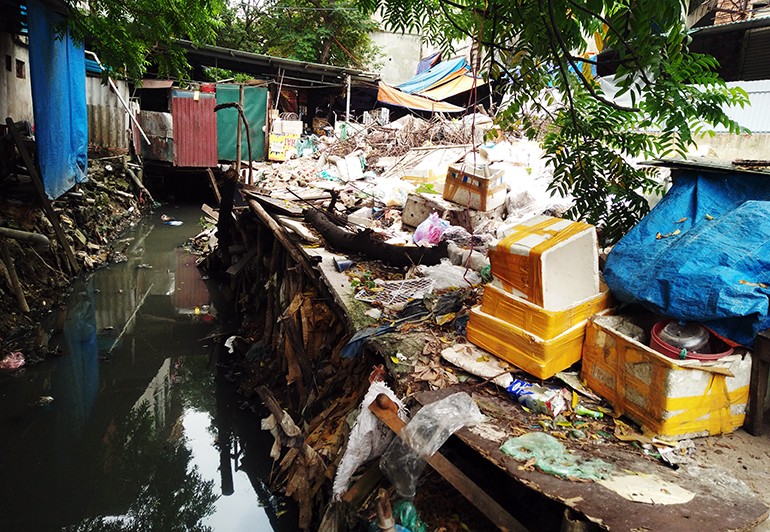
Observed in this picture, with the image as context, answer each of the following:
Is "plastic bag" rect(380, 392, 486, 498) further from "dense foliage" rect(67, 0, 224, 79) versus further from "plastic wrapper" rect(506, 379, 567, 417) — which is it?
"dense foliage" rect(67, 0, 224, 79)

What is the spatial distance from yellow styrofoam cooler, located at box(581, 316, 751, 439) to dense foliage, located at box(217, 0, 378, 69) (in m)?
17.8

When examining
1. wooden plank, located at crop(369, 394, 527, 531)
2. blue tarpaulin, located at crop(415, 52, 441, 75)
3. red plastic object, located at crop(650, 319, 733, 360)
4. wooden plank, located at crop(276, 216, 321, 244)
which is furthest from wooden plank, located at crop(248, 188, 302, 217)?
blue tarpaulin, located at crop(415, 52, 441, 75)

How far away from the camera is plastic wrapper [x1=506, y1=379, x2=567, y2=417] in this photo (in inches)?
107

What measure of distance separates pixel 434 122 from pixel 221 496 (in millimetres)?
12484

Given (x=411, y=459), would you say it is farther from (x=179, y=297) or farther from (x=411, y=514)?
(x=179, y=297)

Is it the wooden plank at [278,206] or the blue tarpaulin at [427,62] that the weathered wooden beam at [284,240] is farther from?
the blue tarpaulin at [427,62]

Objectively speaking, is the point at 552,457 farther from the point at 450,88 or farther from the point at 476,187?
the point at 450,88

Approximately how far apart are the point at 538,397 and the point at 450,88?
17455 mm

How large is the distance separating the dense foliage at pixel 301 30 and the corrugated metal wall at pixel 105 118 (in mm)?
6221

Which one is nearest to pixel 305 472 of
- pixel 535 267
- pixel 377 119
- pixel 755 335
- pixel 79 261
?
pixel 535 267

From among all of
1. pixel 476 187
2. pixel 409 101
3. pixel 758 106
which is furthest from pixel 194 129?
pixel 758 106

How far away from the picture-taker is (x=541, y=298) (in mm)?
2934

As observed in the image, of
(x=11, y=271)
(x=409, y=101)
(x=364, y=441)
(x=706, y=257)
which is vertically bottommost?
(x=364, y=441)

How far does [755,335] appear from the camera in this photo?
2.52m
